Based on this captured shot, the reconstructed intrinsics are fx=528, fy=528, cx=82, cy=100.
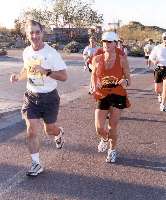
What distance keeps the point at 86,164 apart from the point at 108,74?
4.08 ft

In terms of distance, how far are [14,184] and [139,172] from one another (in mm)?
1631

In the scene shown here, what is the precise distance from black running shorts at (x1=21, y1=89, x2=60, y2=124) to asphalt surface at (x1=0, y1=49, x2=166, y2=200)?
2.42ft

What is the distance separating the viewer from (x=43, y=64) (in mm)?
6387

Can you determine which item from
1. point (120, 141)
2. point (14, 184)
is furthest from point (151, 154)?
point (14, 184)

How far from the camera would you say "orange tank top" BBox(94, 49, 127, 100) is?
6.97 metres

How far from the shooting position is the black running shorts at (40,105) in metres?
6.54

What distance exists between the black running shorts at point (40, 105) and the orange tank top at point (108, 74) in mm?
718

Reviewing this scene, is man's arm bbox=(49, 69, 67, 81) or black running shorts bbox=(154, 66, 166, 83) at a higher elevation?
man's arm bbox=(49, 69, 67, 81)

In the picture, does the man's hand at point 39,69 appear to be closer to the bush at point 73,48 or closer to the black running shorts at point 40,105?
the black running shorts at point 40,105

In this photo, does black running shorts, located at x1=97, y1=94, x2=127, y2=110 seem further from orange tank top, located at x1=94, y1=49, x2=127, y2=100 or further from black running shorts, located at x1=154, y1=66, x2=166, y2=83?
black running shorts, located at x1=154, y1=66, x2=166, y2=83

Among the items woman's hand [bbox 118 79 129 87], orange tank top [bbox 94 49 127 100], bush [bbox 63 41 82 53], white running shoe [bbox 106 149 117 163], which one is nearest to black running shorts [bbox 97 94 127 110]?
orange tank top [bbox 94 49 127 100]

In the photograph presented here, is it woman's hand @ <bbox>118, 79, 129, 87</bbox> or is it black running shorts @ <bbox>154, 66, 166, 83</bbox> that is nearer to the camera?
woman's hand @ <bbox>118, 79, 129, 87</bbox>

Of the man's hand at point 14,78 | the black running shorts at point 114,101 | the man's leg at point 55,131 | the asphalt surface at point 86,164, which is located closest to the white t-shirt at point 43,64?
the man's hand at point 14,78

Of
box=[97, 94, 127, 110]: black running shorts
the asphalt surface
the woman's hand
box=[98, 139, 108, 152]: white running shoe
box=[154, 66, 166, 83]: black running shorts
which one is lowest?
the asphalt surface
